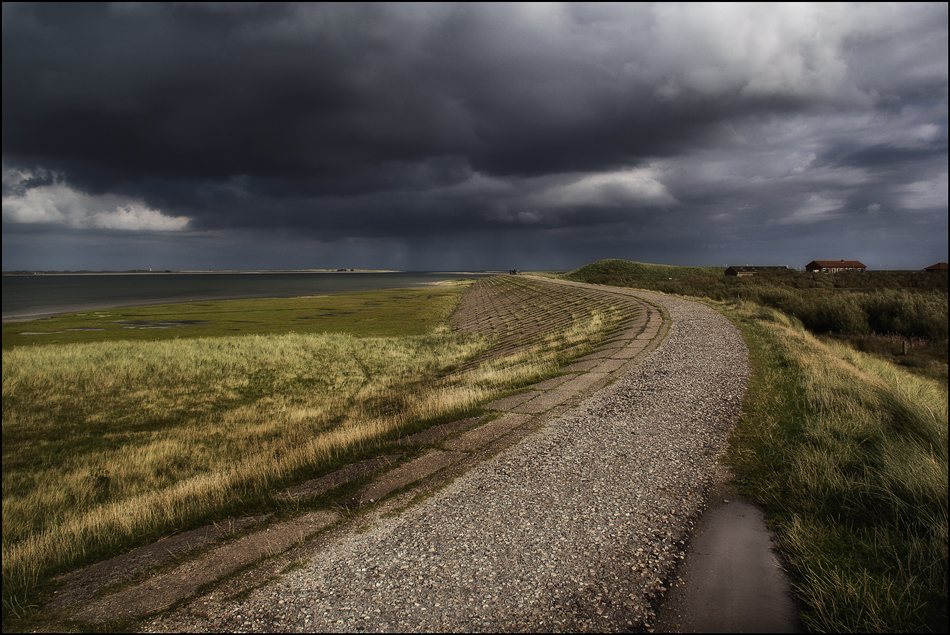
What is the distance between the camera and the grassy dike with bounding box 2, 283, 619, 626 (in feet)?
18.8

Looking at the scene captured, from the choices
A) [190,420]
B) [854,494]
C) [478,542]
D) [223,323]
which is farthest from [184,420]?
[223,323]

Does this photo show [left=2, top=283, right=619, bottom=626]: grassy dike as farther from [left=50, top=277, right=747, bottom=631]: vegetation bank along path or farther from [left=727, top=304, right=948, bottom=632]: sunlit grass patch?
[left=727, top=304, right=948, bottom=632]: sunlit grass patch

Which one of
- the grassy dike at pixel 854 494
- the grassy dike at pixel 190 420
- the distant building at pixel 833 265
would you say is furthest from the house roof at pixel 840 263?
the grassy dike at pixel 854 494

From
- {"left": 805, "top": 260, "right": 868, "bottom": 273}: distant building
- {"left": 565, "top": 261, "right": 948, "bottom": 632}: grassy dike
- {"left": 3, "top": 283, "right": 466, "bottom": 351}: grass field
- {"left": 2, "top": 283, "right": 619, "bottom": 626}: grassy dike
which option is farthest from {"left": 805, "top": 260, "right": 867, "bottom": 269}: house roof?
{"left": 565, "top": 261, "right": 948, "bottom": 632}: grassy dike

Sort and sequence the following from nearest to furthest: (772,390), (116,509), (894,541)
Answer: (894,541) < (116,509) < (772,390)

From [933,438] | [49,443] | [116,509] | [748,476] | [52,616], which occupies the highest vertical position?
[933,438]

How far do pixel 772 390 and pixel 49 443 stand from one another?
18.7 metres

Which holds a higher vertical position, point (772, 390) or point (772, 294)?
point (772, 294)

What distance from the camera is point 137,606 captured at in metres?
3.68

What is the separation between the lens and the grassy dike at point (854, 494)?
3.23 metres

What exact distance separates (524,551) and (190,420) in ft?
44.6

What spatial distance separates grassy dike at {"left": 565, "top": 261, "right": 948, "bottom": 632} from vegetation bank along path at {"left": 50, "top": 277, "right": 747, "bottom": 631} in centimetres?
78

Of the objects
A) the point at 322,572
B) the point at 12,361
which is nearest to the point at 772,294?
the point at 322,572

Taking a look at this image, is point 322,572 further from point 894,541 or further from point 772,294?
point 772,294
